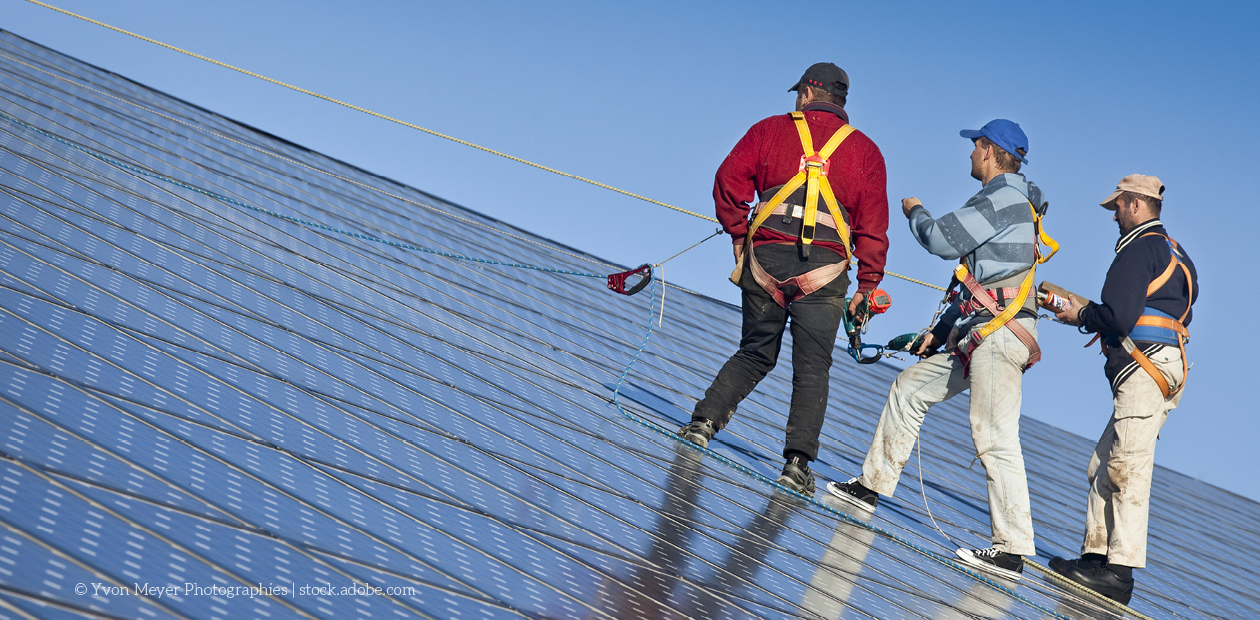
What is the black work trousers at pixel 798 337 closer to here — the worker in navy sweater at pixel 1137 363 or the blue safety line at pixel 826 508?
the blue safety line at pixel 826 508

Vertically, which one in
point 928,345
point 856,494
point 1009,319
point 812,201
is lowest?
point 856,494

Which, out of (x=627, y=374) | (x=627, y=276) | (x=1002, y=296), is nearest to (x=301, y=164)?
(x=627, y=374)

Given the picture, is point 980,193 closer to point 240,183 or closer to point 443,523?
point 443,523

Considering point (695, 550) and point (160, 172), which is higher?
point (160, 172)

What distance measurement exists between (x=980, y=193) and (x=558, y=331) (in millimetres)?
3496

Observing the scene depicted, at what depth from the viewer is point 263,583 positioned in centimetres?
216

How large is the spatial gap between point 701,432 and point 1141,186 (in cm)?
245

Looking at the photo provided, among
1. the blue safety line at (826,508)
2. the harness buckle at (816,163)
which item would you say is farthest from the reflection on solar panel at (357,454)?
the harness buckle at (816,163)

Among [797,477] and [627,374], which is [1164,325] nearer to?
[797,477]

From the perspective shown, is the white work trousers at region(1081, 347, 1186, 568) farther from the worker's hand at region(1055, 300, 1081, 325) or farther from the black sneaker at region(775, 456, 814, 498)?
the black sneaker at region(775, 456, 814, 498)

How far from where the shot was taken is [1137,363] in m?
5.03

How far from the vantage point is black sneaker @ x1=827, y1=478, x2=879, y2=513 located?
5207 mm

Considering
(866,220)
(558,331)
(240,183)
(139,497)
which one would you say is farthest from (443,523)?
(240,183)

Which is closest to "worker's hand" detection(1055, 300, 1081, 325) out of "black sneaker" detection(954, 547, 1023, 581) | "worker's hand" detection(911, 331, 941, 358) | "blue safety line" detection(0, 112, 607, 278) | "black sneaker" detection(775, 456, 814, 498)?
"worker's hand" detection(911, 331, 941, 358)
